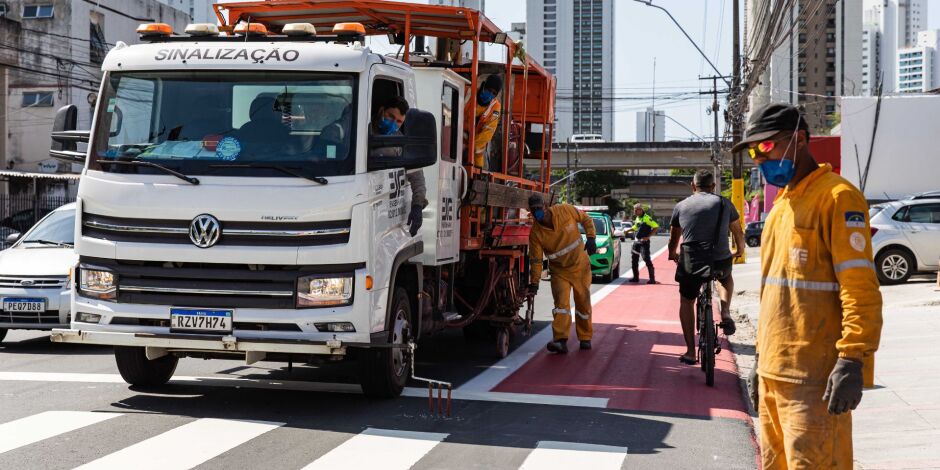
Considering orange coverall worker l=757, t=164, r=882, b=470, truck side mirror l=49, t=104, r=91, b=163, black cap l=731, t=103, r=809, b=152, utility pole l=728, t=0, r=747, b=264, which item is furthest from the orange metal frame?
utility pole l=728, t=0, r=747, b=264

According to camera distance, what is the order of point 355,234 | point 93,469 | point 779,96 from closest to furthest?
point 93,469 < point 355,234 < point 779,96

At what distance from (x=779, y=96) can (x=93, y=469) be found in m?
123

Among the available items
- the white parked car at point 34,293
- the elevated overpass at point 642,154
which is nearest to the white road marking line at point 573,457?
the white parked car at point 34,293

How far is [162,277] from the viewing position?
7.59m

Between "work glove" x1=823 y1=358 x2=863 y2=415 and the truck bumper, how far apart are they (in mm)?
4099

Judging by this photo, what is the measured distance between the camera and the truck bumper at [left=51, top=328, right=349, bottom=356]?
7.41 meters

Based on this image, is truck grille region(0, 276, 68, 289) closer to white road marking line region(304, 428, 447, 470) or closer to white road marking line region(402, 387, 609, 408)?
white road marking line region(402, 387, 609, 408)

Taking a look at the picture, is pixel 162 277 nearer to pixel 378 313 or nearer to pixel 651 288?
pixel 378 313

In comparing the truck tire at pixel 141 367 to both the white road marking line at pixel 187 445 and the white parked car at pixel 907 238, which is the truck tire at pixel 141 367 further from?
the white parked car at pixel 907 238

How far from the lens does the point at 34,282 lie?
11.2 meters

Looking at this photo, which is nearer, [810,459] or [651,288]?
[810,459]

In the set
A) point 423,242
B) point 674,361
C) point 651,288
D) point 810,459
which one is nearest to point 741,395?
point 674,361

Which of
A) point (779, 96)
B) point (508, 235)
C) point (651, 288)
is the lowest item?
point (651, 288)

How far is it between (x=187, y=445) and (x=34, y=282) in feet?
17.7
